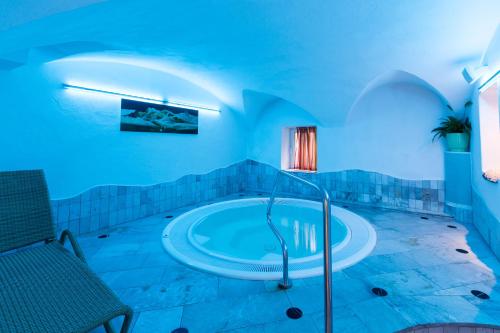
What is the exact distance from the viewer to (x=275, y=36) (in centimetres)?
254

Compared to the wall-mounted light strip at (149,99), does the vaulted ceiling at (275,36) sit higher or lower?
higher

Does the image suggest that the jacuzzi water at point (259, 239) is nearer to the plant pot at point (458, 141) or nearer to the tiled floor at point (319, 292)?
the tiled floor at point (319, 292)

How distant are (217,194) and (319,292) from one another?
380 centimetres

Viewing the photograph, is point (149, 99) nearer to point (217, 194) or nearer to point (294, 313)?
point (217, 194)

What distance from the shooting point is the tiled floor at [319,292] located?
1.43 m

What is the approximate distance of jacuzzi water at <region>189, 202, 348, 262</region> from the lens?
3186mm

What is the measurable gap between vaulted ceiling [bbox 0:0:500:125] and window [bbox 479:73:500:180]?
428 millimetres

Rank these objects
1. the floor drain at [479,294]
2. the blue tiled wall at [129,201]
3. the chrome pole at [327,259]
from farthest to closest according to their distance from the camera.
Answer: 1. the blue tiled wall at [129,201]
2. the floor drain at [479,294]
3. the chrome pole at [327,259]

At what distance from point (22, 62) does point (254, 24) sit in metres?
2.44

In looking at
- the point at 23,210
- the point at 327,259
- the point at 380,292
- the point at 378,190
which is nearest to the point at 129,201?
the point at 23,210

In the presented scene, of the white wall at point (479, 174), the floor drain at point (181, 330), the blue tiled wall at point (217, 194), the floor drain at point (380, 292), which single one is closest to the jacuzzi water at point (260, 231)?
the blue tiled wall at point (217, 194)

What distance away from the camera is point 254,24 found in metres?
2.32

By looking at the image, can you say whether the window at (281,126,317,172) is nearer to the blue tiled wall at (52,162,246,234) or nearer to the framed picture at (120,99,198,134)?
the blue tiled wall at (52,162,246,234)

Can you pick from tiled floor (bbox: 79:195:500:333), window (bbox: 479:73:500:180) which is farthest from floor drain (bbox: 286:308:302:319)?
window (bbox: 479:73:500:180)
